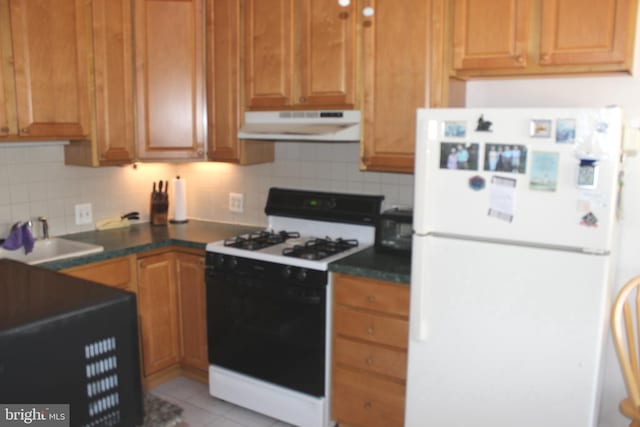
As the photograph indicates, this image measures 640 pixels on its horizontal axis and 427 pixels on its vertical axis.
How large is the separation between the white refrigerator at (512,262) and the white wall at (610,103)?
52cm

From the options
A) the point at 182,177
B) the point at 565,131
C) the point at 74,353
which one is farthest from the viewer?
the point at 182,177

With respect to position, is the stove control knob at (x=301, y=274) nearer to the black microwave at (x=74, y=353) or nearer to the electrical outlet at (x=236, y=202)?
the electrical outlet at (x=236, y=202)

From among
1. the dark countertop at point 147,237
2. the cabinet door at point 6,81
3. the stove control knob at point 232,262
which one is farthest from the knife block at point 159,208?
the cabinet door at point 6,81

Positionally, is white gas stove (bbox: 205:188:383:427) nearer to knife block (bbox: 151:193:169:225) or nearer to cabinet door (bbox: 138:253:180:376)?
cabinet door (bbox: 138:253:180:376)

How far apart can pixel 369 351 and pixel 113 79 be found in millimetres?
1974

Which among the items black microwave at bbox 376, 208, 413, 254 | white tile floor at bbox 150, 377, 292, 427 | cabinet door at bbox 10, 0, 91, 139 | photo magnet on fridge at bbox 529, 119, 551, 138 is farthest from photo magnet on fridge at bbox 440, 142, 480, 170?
cabinet door at bbox 10, 0, 91, 139

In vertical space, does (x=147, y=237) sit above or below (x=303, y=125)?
below

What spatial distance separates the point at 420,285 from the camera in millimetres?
2312

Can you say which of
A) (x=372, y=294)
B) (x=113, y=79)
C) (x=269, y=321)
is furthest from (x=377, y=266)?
(x=113, y=79)

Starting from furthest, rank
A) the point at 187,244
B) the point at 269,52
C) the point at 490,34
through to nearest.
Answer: the point at 187,244 → the point at 269,52 → the point at 490,34

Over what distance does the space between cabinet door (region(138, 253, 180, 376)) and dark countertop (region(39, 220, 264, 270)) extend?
10cm

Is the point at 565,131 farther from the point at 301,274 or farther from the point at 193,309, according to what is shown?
Answer: the point at 193,309

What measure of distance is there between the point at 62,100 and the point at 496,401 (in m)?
2.49

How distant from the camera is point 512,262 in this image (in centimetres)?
211
